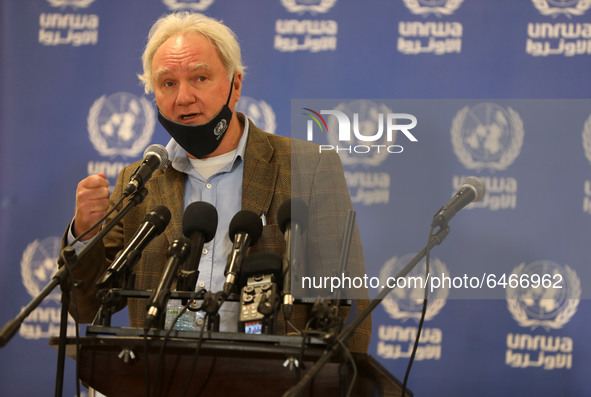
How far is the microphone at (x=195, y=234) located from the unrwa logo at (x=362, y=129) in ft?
1.18

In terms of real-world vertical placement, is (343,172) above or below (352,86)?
below

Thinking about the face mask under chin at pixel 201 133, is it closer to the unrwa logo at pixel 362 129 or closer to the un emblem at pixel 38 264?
the unrwa logo at pixel 362 129

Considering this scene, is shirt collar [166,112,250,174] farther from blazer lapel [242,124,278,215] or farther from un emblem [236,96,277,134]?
un emblem [236,96,277,134]

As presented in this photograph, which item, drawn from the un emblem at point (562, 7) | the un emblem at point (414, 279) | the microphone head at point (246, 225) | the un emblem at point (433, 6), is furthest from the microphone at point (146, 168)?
the un emblem at point (562, 7)

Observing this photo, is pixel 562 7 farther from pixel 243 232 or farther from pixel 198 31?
pixel 243 232

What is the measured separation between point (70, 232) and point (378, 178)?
0.99 meters

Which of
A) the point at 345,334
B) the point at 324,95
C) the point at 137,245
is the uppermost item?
the point at 324,95

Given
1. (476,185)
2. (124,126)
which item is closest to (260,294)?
(476,185)

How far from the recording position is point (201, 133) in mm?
2494

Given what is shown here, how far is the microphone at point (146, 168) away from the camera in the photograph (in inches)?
72.6

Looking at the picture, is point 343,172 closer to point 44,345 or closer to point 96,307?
point 96,307

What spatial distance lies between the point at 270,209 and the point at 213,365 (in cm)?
98

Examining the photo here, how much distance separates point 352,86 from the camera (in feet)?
10.3

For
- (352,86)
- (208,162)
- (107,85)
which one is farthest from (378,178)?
(107,85)
